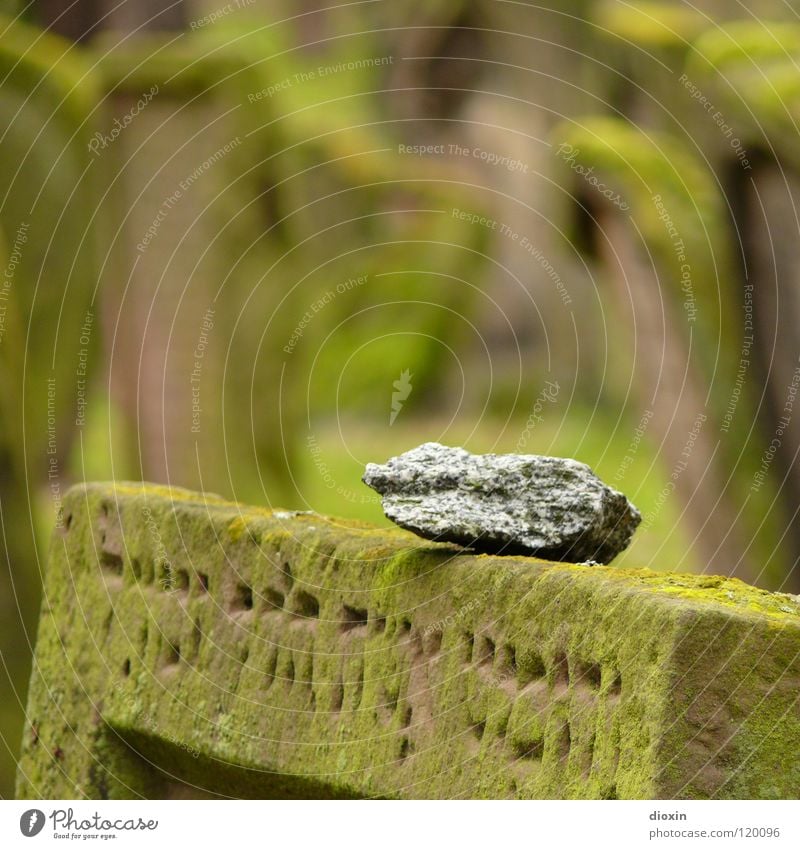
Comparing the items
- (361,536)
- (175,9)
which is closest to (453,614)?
(361,536)

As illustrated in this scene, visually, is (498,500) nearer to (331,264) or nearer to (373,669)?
(373,669)

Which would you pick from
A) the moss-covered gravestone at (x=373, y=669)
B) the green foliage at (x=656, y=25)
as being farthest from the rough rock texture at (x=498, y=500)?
the green foliage at (x=656, y=25)

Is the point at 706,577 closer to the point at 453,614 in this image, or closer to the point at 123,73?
the point at 453,614

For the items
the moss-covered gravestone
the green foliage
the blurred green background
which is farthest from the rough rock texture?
the green foliage

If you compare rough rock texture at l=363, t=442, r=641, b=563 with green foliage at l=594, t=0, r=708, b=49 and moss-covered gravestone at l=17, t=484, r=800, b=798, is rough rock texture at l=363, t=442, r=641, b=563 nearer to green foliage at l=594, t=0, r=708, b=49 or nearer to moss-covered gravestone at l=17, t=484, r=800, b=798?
moss-covered gravestone at l=17, t=484, r=800, b=798

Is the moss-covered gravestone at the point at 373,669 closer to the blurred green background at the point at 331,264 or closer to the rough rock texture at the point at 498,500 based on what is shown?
the rough rock texture at the point at 498,500

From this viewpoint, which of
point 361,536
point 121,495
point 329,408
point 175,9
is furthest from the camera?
point 329,408

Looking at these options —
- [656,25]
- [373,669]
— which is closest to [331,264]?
[656,25]
